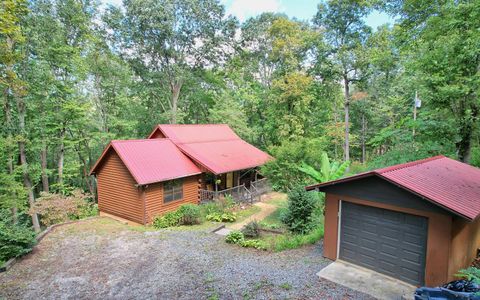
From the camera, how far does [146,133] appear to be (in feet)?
90.1

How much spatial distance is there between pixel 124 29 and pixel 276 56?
44.3ft

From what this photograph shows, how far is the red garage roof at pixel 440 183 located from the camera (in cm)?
591

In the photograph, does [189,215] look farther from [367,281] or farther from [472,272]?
[472,272]

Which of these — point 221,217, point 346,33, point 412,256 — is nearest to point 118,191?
point 221,217

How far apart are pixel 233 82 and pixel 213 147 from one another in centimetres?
1260

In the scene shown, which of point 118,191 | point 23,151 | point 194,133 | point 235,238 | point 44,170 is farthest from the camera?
Answer: point 194,133

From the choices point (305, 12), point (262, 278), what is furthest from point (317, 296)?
point (305, 12)

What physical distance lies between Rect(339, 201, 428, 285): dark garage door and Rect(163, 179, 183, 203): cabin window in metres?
9.87

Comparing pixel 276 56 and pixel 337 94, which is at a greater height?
pixel 276 56

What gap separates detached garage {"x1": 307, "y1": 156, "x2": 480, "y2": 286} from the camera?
20.0 ft

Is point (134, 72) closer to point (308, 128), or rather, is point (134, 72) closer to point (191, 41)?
point (191, 41)

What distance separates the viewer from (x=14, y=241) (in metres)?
8.61

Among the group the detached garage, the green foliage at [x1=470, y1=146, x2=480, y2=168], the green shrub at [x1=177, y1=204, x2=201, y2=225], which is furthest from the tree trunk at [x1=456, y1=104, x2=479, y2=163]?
the green shrub at [x1=177, y1=204, x2=201, y2=225]

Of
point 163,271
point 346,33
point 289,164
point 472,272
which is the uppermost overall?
point 346,33
